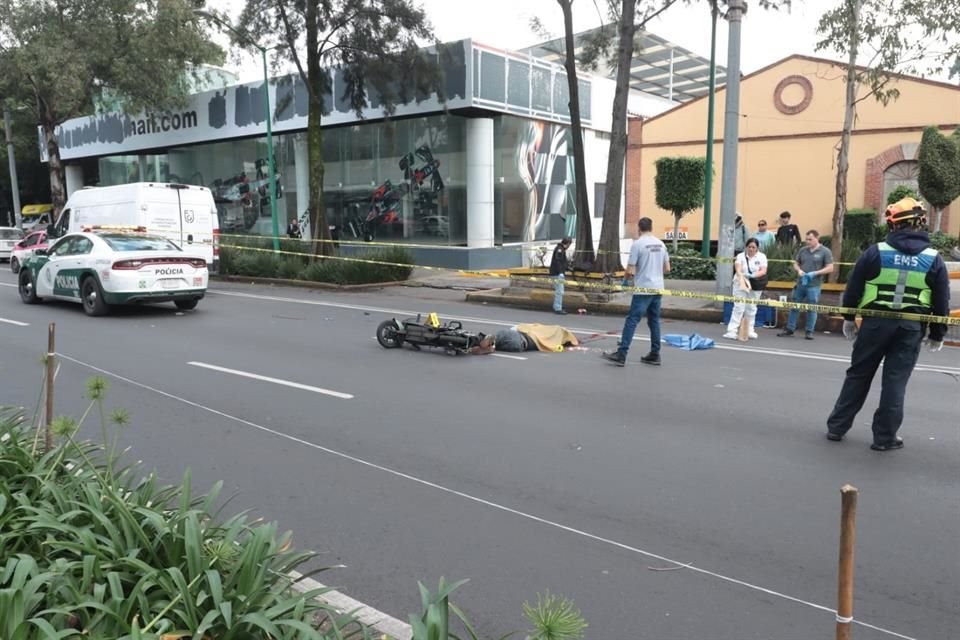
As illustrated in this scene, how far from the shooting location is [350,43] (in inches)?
837

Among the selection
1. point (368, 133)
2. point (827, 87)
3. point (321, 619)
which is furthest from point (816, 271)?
point (827, 87)

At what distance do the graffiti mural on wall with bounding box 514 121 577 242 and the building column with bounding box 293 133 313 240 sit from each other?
7982 millimetres

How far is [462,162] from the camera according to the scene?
82.9 feet

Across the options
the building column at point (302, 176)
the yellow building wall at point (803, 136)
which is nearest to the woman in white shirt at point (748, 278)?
the yellow building wall at point (803, 136)

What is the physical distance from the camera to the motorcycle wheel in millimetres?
10391

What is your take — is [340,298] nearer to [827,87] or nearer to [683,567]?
[683,567]

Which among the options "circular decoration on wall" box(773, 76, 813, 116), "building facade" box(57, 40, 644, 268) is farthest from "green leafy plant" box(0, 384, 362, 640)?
"circular decoration on wall" box(773, 76, 813, 116)

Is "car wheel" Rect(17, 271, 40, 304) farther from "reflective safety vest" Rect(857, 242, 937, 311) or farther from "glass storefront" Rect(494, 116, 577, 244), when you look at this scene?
"reflective safety vest" Rect(857, 242, 937, 311)

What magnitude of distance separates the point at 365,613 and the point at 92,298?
12.0m

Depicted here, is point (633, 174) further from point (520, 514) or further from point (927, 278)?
point (520, 514)

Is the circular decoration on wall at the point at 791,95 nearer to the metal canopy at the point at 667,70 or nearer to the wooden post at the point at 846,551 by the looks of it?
the metal canopy at the point at 667,70

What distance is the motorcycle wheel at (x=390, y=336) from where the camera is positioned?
10.4 m

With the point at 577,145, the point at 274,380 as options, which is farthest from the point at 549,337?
the point at 577,145

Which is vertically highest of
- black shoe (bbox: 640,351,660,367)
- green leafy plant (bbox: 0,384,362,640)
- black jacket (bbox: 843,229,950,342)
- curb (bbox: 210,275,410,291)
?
black jacket (bbox: 843,229,950,342)
